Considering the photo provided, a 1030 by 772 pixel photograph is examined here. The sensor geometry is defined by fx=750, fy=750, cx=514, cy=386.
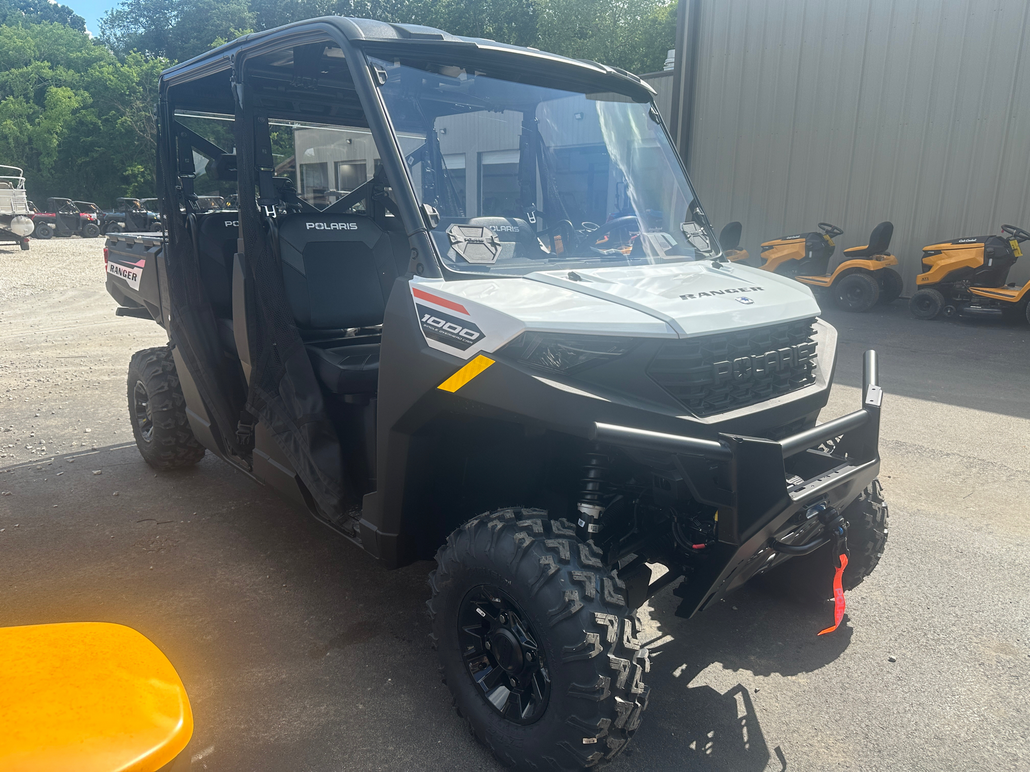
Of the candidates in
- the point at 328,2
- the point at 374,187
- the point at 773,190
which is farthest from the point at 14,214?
the point at 328,2

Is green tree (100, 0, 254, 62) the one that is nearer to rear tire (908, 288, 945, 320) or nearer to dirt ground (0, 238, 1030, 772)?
rear tire (908, 288, 945, 320)

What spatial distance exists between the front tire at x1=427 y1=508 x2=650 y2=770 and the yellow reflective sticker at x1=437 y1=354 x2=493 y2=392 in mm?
438

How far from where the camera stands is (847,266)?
12039 millimetres

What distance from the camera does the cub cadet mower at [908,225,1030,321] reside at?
1037cm

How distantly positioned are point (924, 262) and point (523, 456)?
10.9m

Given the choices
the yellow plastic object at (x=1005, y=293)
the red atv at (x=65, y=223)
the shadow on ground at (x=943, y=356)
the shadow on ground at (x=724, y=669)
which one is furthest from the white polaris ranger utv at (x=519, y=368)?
the red atv at (x=65, y=223)

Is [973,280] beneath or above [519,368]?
beneath

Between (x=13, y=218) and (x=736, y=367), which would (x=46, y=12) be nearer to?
(x=13, y=218)

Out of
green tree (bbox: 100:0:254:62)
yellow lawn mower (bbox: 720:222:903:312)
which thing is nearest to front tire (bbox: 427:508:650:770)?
yellow lawn mower (bbox: 720:222:903:312)

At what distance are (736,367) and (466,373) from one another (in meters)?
0.82

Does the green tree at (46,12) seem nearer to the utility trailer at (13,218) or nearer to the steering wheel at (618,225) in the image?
the utility trailer at (13,218)

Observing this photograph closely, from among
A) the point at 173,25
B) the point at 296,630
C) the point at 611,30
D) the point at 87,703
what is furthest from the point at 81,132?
the point at 87,703

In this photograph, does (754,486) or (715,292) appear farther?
(715,292)

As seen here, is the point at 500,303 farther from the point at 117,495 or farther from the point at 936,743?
the point at 117,495
